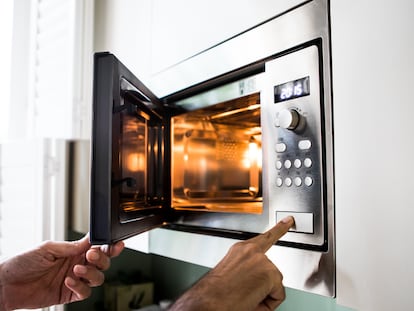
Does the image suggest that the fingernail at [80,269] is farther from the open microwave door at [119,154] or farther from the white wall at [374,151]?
the white wall at [374,151]

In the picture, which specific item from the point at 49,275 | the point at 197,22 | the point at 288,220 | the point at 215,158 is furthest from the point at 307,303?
the point at 197,22

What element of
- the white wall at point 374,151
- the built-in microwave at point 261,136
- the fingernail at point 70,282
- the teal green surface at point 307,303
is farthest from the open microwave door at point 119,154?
the teal green surface at point 307,303

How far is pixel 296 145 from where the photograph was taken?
615 mm

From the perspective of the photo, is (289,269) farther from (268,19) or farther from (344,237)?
(268,19)

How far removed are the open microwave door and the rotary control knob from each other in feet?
0.85

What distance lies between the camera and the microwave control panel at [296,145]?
22.9 inches

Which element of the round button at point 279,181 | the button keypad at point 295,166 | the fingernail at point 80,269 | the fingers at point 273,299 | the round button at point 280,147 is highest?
the round button at point 280,147

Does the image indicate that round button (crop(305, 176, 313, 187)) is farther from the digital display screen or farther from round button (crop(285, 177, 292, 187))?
the digital display screen

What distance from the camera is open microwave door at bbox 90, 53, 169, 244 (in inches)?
22.3

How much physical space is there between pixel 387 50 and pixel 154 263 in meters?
1.68

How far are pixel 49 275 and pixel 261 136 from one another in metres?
0.61

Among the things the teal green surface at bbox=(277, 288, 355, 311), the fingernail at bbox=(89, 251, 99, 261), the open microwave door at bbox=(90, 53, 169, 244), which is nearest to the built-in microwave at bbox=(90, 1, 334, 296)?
the open microwave door at bbox=(90, 53, 169, 244)

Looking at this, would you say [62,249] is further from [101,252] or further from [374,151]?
[374,151]

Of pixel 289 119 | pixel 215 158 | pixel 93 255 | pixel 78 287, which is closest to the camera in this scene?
pixel 289 119
